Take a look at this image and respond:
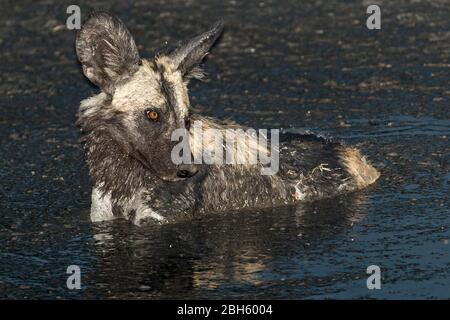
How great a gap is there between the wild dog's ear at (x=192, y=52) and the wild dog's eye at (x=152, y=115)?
1.83 ft

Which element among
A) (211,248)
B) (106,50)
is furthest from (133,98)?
(211,248)

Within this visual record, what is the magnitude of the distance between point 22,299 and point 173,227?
201cm

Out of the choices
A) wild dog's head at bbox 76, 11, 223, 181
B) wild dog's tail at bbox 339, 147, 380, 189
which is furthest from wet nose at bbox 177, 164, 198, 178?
wild dog's tail at bbox 339, 147, 380, 189

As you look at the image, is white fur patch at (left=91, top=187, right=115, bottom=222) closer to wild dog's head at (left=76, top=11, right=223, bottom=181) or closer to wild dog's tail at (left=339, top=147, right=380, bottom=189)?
wild dog's head at (left=76, top=11, right=223, bottom=181)

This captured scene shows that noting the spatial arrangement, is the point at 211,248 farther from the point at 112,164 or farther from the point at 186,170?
the point at 112,164

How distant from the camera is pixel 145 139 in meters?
11.1

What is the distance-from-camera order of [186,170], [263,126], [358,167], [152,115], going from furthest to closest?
[263,126], [358,167], [152,115], [186,170]

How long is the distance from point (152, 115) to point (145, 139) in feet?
0.78

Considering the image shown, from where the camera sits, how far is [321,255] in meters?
10.4

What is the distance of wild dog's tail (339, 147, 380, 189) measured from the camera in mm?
12203

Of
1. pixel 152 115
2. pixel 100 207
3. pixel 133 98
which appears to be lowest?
pixel 100 207

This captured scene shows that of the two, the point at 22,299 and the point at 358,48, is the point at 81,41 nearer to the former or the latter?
the point at 22,299

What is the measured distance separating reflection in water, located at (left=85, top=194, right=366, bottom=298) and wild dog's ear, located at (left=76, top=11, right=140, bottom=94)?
4.64ft

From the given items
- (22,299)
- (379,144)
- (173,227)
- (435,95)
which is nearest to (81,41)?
(173,227)
